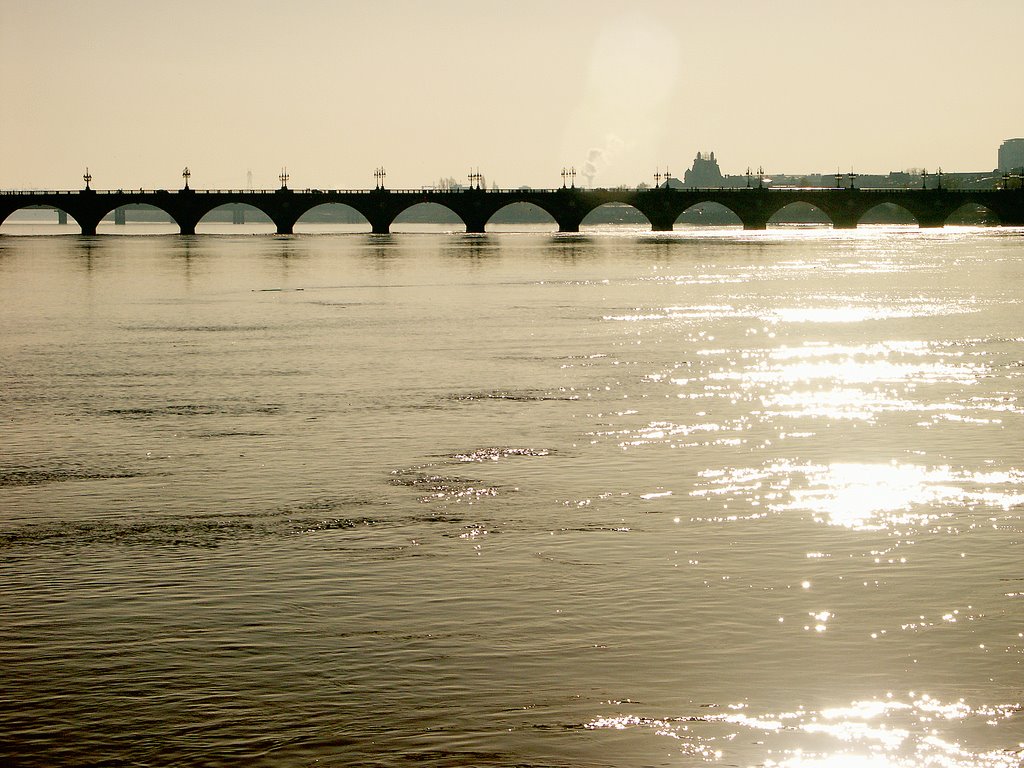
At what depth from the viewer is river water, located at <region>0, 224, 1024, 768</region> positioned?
391 inches

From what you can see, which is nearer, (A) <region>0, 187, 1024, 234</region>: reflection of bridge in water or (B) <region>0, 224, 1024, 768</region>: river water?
(B) <region>0, 224, 1024, 768</region>: river water

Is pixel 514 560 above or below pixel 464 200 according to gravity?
below

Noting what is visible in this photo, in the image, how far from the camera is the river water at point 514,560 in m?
9.92

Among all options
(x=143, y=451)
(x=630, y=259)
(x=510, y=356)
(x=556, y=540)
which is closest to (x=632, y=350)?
(x=510, y=356)

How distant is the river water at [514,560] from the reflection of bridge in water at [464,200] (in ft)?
485

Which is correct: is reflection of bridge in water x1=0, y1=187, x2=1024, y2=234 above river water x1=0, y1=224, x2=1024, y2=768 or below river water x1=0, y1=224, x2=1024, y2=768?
above

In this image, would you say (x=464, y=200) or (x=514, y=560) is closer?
(x=514, y=560)

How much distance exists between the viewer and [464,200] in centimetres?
19050

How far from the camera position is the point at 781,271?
3450 inches

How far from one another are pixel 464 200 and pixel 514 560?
177845mm

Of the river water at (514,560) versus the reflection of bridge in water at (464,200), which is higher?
the reflection of bridge in water at (464,200)

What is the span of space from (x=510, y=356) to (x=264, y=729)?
85.5 ft

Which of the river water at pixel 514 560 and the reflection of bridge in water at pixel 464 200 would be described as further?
the reflection of bridge in water at pixel 464 200

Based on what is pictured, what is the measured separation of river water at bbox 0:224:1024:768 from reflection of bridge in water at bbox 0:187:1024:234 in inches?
5825
